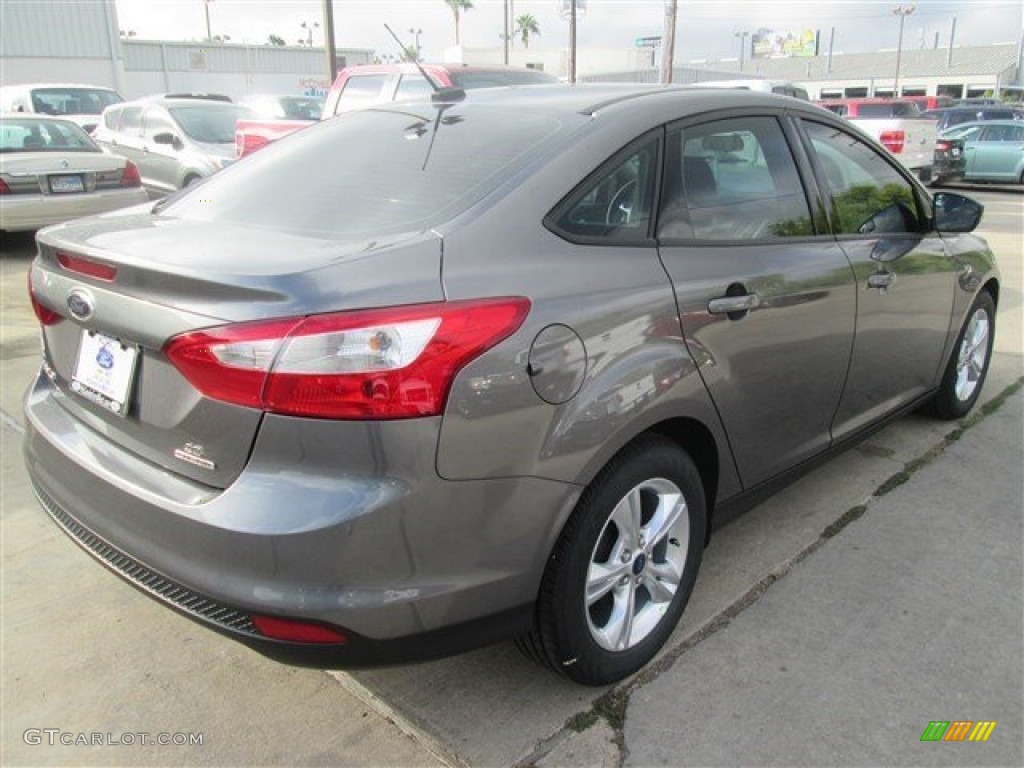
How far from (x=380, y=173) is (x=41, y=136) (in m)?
8.19

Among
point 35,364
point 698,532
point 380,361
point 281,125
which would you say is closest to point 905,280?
point 698,532

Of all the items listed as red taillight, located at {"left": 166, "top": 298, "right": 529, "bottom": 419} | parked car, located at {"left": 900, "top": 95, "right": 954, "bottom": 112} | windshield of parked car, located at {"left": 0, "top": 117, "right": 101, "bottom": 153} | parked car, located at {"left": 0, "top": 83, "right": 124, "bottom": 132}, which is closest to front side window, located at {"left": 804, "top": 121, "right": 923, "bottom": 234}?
red taillight, located at {"left": 166, "top": 298, "right": 529, "bottom": 419}

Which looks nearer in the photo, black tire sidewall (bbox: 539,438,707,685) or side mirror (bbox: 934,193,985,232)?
black tire sidewall (bbox: 539,438,707,685)

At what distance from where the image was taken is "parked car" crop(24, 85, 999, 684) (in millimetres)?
1802

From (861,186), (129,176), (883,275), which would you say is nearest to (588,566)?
(883,275)

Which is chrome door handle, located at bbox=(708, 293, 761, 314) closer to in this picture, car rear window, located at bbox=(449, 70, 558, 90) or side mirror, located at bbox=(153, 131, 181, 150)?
car rear window, located at bbox=(449, 70, 558, 90)

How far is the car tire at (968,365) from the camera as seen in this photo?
4223 millimetres

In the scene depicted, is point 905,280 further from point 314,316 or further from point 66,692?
point 66,692

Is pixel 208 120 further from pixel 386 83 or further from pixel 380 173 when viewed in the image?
pixel 380 173

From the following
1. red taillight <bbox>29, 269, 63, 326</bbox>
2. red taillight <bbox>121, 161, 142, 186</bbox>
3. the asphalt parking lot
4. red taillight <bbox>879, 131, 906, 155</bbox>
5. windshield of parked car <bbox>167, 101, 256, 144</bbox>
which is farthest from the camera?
red taillight <bbox>879, 131, 906, 155</bbox>

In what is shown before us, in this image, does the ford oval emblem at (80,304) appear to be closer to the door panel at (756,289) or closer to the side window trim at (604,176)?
the side window trim at (604,176)

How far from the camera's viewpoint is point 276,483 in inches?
71.7

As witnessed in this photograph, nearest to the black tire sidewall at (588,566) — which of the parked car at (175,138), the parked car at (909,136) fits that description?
the parked car at (175,138)

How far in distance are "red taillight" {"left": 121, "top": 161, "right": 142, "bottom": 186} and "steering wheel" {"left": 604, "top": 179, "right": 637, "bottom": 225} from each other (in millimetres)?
7909
